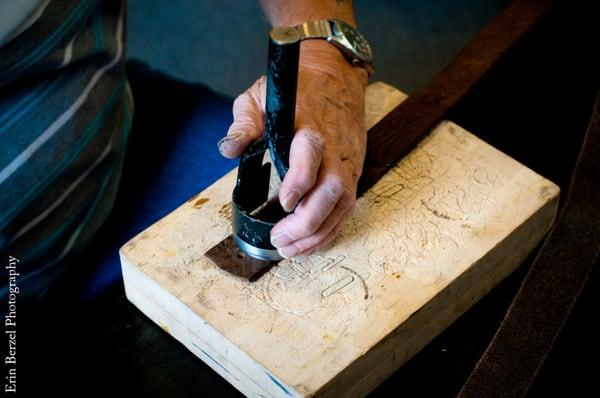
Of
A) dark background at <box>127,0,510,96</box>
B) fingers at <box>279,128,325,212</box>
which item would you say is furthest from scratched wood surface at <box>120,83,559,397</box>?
dark background at <box>127,0,510,96</box>

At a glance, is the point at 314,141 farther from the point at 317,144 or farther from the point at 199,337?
the point at 199,337

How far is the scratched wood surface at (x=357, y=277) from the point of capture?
0.85 metres

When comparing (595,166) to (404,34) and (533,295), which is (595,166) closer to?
(533,295)

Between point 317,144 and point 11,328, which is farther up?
point 317,144

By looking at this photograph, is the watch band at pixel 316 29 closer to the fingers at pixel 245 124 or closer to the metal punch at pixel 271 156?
the fingers at pixel 245 124

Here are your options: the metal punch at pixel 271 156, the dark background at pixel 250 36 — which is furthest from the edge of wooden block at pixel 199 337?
the dark background at pixel 250 36

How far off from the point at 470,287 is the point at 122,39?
56 cm

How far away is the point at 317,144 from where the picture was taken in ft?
2.89

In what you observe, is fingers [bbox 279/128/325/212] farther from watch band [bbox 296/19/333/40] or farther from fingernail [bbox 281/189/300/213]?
watch band [bbox 296/19/333/40]

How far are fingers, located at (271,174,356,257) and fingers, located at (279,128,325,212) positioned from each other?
14 millimetres

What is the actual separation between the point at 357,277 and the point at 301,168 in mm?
145

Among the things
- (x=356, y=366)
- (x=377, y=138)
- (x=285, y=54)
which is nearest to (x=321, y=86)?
(x=377, y=138)

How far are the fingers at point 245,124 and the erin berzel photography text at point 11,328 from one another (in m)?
0.31

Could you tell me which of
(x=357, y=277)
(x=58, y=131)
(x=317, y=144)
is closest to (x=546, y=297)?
(x=357, y=277)
